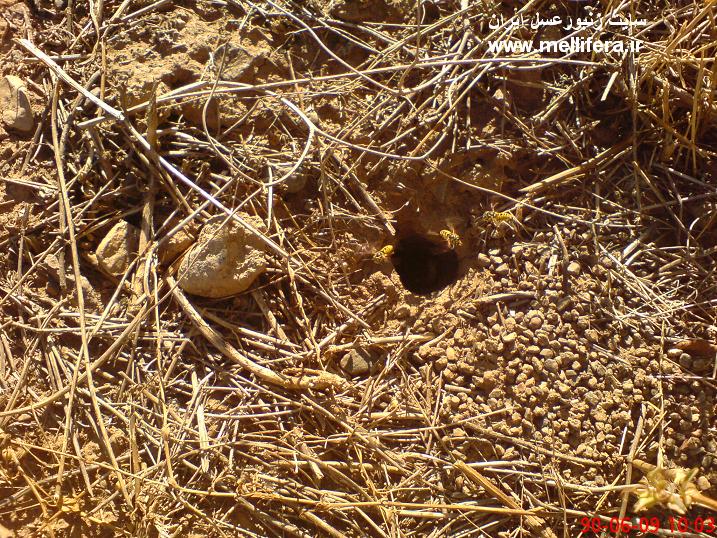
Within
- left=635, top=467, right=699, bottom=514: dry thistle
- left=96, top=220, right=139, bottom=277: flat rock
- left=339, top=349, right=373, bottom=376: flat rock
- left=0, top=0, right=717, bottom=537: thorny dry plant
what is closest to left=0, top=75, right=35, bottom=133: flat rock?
left=0, top=0, right=717, bottom=537: thorny dry plant

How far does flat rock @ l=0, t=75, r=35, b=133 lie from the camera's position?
7.91ft

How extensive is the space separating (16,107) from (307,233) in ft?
3.94

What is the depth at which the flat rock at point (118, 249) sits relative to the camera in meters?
2.32

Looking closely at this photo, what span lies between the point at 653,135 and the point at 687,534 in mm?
1433

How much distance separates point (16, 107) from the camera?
7.93 feet

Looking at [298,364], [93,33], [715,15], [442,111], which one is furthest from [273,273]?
[715,15]

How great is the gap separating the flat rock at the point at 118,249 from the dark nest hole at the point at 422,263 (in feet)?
3.34

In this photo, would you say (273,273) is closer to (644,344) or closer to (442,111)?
(442,111)

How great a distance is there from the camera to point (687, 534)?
7.00 ft

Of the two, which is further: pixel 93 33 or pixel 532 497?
pixel 93 33

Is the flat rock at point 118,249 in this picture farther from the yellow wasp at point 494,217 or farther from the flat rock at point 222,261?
the yellow wasp at point 494,217

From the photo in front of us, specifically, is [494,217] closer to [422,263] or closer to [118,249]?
[422,263]

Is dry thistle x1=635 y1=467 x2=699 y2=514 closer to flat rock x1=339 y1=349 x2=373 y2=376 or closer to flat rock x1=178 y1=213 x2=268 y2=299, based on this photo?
flat rock x1=339 y1=349 x2=373 y2=376

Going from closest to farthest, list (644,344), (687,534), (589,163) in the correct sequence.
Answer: (687,534) < (644,344) < (589,163)
